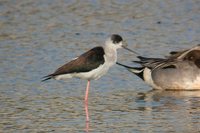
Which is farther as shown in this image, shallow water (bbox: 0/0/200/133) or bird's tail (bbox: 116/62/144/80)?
bird's tail (bbox: 116/62/144/80)

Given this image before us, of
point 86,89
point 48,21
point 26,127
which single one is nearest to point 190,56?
point 86,89

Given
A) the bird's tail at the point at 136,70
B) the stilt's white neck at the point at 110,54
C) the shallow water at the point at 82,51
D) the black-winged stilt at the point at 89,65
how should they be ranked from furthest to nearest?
the bird's tail at the point at 136,70, the stilt's white neck at the point at 110,54, the black-winged stilt at the point at 89,65, the shallow water at the point at 82,51

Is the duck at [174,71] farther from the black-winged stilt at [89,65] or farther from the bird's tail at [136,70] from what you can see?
the black-winged stilt at [89,65]

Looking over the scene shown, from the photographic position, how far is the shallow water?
10.0 meters

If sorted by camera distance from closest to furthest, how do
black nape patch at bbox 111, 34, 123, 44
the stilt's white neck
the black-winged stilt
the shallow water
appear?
the shallow water < the black-winged stilt < the stilt's white neck < black nape patch at bbox 111, 34, 123, 44

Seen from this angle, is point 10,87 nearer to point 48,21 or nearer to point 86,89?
point 86,89

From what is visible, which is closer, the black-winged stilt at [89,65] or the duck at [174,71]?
the black-winged stilt at [89,65]

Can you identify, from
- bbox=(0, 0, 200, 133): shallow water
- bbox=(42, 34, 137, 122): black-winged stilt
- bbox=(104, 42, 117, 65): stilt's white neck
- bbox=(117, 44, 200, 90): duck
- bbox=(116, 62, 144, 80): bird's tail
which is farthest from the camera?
bbox=(116, 62, 144, 80): bird's tail

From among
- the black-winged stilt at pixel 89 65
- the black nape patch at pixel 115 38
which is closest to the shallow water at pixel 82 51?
the black-winged stilt at pixel 89 65

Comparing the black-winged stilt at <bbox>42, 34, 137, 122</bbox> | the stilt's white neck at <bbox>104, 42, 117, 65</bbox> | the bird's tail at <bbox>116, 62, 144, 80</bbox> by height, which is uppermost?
the bird's tail at <bbox>116, 62, 144, 80</bbox>

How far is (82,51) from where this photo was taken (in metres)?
14.7

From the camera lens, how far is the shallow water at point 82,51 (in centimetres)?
1002

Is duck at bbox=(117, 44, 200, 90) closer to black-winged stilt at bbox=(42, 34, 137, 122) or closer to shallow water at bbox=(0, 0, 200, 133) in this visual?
shallow water at bbox=(0, 0, 200, 133)

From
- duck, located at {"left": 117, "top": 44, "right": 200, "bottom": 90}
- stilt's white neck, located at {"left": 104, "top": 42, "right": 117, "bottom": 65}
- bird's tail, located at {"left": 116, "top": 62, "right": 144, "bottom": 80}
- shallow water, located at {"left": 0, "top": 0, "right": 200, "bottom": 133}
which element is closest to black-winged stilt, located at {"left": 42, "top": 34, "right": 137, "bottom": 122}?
stilt's white neck, located at {"left": 104, "top": 42, "right": 117, "bottom": 65}
